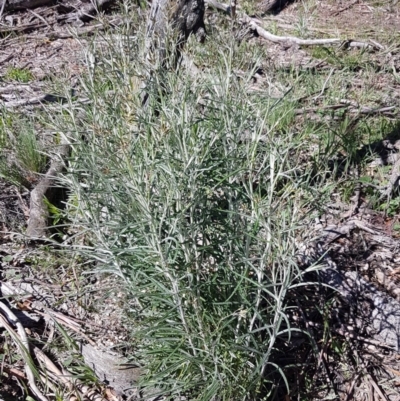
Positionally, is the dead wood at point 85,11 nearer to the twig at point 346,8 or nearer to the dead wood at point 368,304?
the twig at point 346,8

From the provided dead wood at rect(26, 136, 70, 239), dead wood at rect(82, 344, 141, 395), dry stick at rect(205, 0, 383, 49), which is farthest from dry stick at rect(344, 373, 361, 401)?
dry stick at rect(205, 0, 383, 49)

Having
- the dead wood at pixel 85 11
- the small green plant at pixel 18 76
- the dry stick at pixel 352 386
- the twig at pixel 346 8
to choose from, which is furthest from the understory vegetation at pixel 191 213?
the twig at pixel 346 8

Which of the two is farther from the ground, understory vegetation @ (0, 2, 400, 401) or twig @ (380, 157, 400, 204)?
understory vegetation @ (0, 2, 400, 401)

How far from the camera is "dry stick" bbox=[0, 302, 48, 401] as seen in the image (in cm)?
296

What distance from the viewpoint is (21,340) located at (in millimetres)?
3166

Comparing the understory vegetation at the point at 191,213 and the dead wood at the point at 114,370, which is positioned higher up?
the understory vegetation at the point at 191,213

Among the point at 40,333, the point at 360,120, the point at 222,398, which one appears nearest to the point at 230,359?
the point at 222,398

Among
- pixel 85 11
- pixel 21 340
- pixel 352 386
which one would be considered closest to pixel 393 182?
pixel 352 386

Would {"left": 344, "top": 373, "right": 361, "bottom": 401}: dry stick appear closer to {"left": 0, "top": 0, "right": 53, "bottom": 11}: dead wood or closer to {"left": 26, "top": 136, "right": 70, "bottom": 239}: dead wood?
{"left": 26, "top": 136, "right": 70, "bottom": 239}: dead wood

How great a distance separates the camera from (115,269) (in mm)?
2465

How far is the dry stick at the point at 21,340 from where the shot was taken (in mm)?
2959

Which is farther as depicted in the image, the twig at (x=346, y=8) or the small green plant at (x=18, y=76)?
the twig at (x=346, y=8)

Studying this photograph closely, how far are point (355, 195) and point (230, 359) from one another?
6.41 feet

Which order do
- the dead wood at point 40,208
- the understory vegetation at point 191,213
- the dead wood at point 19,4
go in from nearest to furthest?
the understory vegetation at point 191,213
the dead wood at point 40,208
the dead wood at point 19,4
